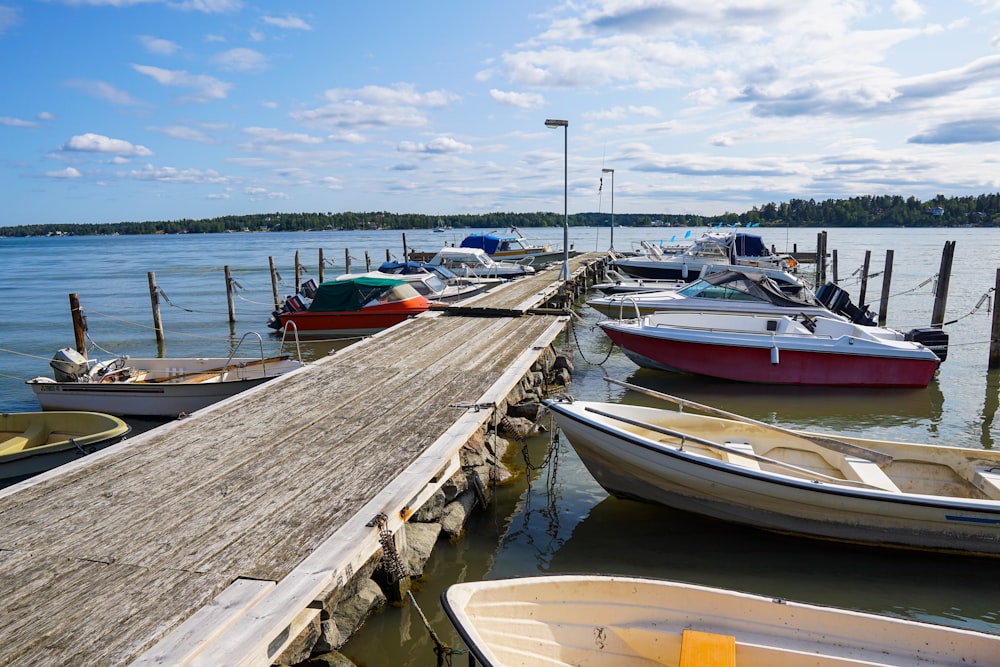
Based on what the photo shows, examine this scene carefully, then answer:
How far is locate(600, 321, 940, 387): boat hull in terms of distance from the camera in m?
14.0

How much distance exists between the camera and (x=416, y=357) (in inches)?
444

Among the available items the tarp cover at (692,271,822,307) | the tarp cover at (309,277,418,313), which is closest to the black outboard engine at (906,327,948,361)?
the tarp cover at (692,271,822,307)

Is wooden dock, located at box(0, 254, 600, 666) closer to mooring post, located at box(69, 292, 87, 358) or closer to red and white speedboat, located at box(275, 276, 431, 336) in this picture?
mooring post, located at box(69, 292, 87, 358)

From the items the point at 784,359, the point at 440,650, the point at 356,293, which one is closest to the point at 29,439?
the point at 440,650

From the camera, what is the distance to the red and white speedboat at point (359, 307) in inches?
771

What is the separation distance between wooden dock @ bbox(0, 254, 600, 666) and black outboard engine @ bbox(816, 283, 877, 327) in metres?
12.9

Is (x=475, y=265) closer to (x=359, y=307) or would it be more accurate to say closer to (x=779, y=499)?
(x=359, y=307)

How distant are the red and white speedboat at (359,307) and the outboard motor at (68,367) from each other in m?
6.96

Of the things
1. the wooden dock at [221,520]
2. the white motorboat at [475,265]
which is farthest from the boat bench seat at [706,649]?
the white motorboat at [475,265]

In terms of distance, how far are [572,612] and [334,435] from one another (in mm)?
3486

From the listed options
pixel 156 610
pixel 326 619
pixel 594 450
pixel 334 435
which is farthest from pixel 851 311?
pixel 156 610

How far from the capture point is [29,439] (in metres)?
10.1

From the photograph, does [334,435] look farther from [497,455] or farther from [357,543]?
[497,455]

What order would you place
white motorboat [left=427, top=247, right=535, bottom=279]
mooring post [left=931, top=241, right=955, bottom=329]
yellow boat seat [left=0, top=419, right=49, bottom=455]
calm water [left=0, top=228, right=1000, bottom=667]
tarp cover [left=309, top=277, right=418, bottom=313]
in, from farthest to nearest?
white motorboat [left=427, top=247, right=535, bottom=279], tarp cover [left=309, top=277, right=418, bottom=313], mooring post [left=931, top=241, right=955, bottom=329], yellow boat seat [left=0, top=419, right=49, bottom=455], calm water [left=0, top=228, right=1000, bottom=667]
